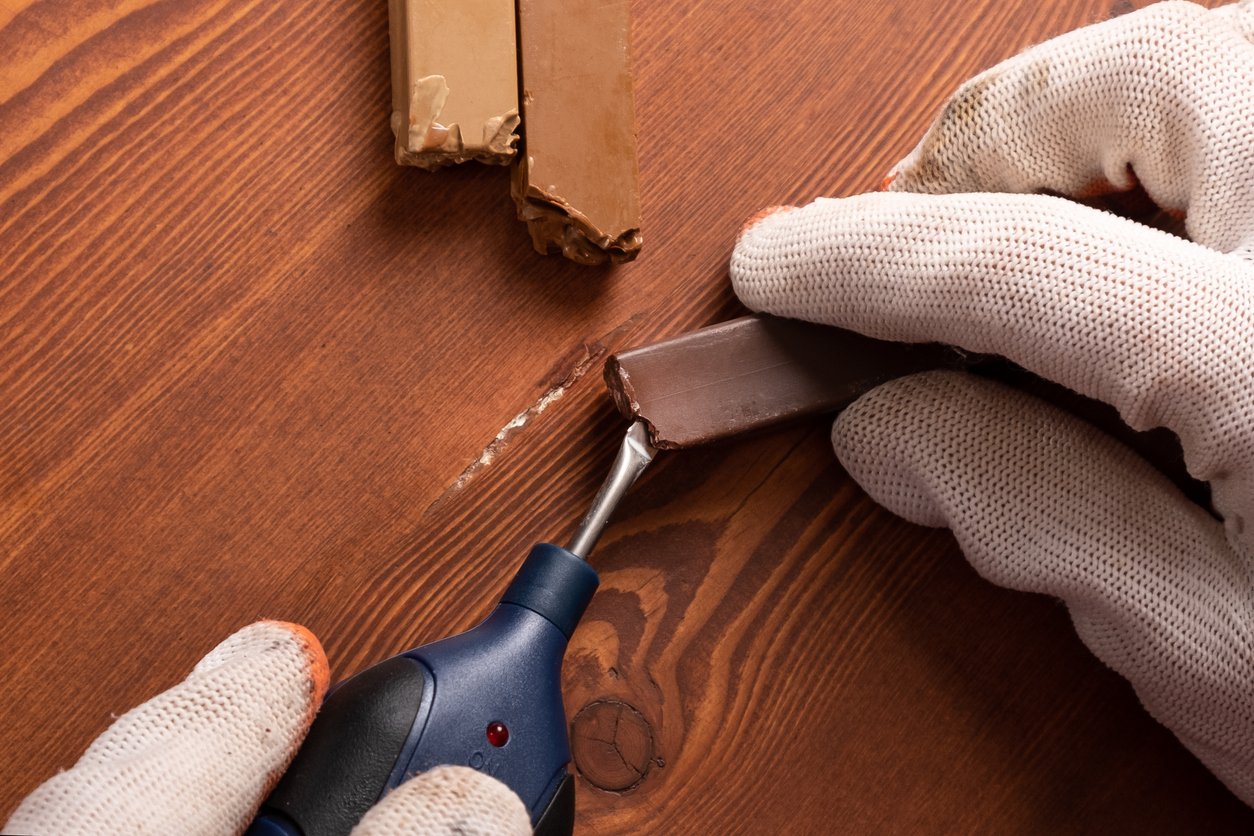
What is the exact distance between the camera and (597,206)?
1.74 ft

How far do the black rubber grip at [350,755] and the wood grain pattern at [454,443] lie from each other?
0.09 m

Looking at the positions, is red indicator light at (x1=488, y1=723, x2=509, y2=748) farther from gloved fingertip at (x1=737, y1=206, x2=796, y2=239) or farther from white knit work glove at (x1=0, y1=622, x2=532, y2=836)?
gloved fingertip at (x1=737, y1=206, x2=796, y2=239)

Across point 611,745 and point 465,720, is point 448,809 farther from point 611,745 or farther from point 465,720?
point 611,745

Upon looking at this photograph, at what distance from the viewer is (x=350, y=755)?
1.42ft

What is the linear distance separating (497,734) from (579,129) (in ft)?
1.18

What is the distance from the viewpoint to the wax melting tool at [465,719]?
431 millimetres

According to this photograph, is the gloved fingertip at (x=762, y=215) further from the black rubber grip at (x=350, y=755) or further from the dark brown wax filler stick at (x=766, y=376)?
the black rubber grip at (x=350, y=755)

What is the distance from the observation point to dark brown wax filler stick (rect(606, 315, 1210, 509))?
1.74 feet

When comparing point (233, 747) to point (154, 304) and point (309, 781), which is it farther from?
point (154, 304)

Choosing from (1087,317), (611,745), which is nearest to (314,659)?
(611,745)

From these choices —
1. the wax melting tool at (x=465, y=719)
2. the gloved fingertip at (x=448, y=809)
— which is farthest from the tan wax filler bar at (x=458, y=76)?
the gloved fingertip at (x=448, y=809)

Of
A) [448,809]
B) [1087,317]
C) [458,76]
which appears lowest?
[448,809]

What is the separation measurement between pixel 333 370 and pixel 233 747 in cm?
23

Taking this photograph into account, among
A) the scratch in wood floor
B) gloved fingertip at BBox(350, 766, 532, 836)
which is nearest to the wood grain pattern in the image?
the scratch in wood floor
